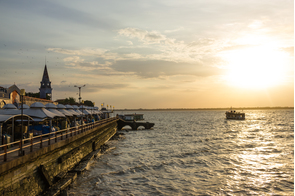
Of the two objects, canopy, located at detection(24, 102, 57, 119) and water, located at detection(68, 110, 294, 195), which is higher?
canopy, located at detection(24, 102, 57, 119)

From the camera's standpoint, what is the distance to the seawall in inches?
468

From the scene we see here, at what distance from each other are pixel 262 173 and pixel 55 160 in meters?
19.7

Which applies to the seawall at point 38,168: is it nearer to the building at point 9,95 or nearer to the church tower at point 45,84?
the building at point 9,95

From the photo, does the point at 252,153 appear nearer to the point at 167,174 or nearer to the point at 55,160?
the point at 167,174

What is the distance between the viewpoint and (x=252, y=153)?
32.8 meters

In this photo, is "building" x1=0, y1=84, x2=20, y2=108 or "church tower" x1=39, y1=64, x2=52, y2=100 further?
"church tower" x1=39, y1=64, x2=52, y2=100

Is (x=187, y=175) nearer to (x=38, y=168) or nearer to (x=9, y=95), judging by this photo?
(x=38, y=168)

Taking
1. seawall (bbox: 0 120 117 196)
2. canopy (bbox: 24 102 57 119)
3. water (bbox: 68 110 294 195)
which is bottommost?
water (bbox: 68 110 294 195)

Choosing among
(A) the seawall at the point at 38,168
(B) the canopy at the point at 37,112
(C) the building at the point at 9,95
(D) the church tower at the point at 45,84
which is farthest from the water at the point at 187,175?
(D) the church tower at the point at 45,84

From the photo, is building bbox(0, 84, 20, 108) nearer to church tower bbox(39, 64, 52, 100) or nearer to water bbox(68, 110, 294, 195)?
water bbox(68, 110, 294, 195)

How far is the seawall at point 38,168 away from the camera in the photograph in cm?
1188

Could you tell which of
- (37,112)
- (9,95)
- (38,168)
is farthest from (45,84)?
(38,168)

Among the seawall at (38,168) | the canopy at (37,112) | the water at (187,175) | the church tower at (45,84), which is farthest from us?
the church tower at (45,84)

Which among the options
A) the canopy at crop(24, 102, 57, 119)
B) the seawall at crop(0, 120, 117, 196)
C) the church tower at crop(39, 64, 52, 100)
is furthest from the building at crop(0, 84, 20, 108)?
the church tower at crop(39, 64, 52, 100)
